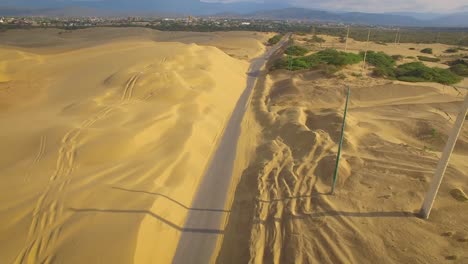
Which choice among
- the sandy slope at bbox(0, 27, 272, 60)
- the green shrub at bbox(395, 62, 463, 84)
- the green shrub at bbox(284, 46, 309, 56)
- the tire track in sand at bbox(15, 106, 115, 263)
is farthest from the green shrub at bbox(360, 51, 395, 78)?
the tire track in sand at bbox(15, 106, 115, 263)

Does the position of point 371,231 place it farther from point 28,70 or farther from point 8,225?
point 28,70

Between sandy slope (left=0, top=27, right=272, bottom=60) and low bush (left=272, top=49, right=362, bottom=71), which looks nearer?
low bush (left=272, top=49, right=362, bottom=71)

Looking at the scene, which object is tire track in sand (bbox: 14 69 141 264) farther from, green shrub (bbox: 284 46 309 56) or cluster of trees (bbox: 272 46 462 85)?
green shrub (bbox: 284 46 309 56)

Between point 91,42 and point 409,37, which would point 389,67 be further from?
point 409,37

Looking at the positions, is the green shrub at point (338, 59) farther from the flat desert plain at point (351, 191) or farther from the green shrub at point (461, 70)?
the flat desert plain at point (351, 191)

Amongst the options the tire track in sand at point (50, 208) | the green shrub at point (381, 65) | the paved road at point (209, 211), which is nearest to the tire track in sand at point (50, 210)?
the tire track in sand at point (50, 208)

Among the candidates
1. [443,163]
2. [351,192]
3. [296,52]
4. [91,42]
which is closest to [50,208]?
[351,192]

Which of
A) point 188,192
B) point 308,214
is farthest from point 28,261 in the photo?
point 308,214
